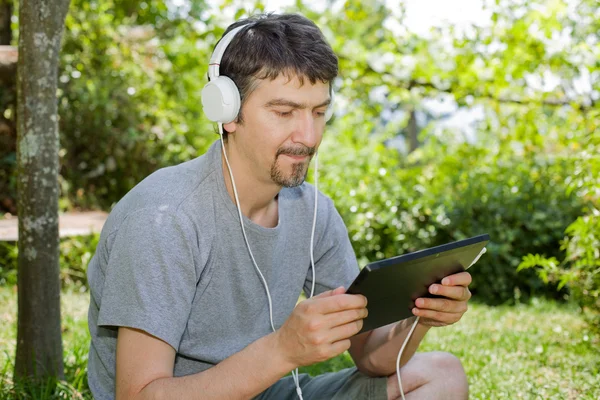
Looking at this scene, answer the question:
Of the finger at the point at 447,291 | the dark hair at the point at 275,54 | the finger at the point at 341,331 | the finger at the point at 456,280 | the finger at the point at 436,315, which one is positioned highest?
the dark hair at the point at 275,54

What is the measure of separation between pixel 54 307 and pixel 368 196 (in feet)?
11.2

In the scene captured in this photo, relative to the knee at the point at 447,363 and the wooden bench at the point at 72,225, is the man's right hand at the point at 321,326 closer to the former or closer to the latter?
the knee at the point at 447,363

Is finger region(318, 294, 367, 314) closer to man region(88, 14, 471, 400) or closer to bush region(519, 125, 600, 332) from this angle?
man region(88, 14, 471, 400)

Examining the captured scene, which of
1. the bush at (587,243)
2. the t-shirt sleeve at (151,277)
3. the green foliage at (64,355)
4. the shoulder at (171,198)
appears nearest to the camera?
the t-shirt sleeve at (151,277)

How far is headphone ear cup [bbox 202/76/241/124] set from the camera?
2027 mm

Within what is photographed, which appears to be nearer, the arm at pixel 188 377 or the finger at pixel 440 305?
the arm at pixel 188 377

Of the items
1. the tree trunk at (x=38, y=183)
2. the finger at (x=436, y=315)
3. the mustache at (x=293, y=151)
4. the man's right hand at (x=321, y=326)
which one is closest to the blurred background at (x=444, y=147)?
the tree trunk at (x=38, y=183)

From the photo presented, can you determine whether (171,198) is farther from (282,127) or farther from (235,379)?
(235,379)

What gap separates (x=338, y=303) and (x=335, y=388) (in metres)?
0.75

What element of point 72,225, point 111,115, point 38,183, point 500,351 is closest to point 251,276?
point 38,183

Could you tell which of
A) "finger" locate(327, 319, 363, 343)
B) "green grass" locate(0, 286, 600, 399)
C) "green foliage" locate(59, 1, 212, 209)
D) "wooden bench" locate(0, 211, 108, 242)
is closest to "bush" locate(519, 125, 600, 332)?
"green grass" locate(0, 286, 600, 399)

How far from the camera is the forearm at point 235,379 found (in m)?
1.71

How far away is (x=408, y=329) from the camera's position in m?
2.19

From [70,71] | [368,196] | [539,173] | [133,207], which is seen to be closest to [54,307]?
[133,207]
